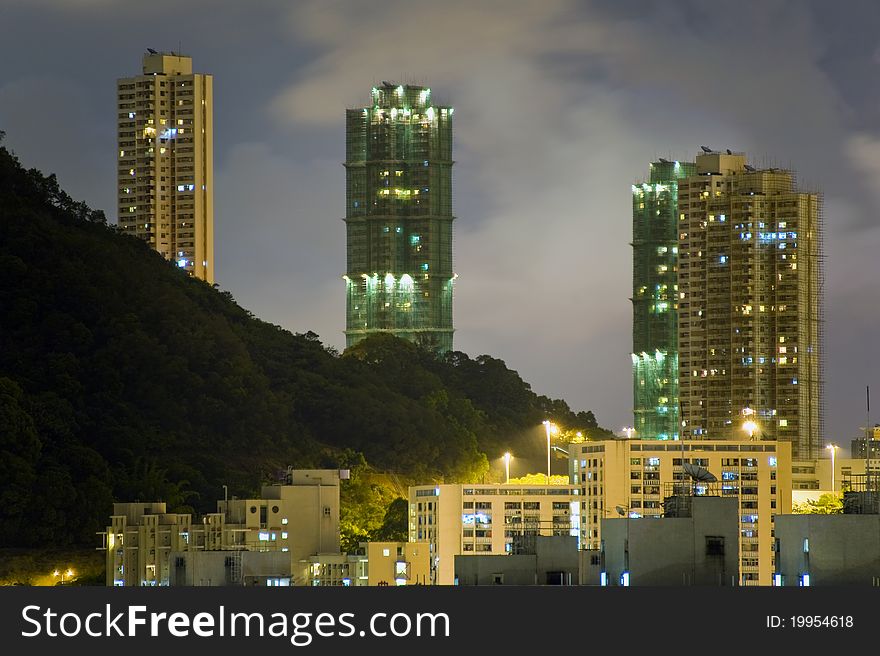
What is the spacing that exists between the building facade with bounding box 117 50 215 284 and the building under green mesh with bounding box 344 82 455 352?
956cm

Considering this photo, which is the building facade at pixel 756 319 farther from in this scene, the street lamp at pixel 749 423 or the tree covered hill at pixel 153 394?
the tree covered hill at pixel 153 394

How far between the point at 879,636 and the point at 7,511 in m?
56.0

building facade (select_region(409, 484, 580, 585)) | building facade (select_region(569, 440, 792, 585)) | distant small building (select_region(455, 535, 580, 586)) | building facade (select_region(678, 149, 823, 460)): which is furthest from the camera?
building facade (select_region(678, 149, 823, 460))

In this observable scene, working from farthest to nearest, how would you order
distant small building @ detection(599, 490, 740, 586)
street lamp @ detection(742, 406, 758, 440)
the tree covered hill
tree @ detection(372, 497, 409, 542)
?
street lamp @ detection(742, 406, 758, 440) < tree @ detection(372, 497, 409, 542) < the tree covered hill < distant small building @ detection(599, 490, 740, 586)

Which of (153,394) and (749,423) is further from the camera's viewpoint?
(749,423)

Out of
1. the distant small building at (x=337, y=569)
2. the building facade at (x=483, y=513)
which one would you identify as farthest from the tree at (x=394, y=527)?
the distant small building at (x=337, y=569)

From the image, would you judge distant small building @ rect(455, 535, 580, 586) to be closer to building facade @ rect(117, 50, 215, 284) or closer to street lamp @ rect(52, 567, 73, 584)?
street lamp @ rect(52, 567, 73, 584)

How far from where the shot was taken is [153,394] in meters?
92.8

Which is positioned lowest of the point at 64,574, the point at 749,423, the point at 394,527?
the point at 64,574

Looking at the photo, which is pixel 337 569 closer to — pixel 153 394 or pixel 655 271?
pixel 153 394

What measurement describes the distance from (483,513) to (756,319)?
30.4 m

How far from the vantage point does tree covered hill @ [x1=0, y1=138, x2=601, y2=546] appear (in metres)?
79.9

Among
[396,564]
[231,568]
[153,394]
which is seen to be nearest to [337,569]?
[396,564]

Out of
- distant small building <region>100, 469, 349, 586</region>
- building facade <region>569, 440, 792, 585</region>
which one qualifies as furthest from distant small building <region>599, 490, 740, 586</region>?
building facade <region>569, 440, 792, 585</region>
